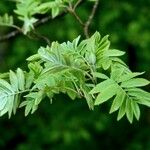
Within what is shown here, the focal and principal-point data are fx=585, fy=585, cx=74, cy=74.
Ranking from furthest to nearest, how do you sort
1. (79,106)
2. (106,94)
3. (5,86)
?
(79,106), (5,86), (106,94)

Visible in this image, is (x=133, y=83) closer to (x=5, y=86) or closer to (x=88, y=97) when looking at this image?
(x=88, y=97)

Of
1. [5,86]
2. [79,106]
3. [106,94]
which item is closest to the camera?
[106,94]

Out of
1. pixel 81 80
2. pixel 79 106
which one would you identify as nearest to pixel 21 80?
pixel 81 80

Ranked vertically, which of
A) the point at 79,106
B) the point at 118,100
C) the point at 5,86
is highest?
the point at 79,106

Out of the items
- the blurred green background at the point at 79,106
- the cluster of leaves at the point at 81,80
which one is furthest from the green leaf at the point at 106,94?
the blurred green background at the point at 79,106

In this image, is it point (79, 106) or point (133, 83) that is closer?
point (133, 83)

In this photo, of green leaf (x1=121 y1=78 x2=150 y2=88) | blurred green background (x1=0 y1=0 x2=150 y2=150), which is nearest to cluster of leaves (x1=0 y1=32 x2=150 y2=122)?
green leaf (x1=121 y1=78 x2=150 y2=88)

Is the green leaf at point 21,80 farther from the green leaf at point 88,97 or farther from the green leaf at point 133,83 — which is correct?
the green leaf at point 133,83

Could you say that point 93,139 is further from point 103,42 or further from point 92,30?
point 103,42

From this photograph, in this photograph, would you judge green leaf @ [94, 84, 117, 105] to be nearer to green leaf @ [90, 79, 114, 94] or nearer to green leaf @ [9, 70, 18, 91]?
green leaf @ [90, 79, 114, 94]
